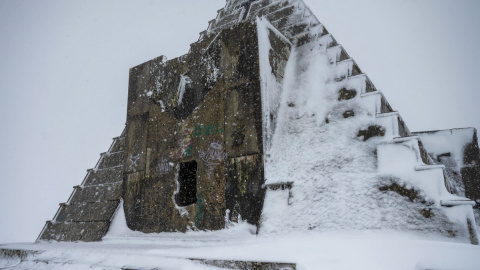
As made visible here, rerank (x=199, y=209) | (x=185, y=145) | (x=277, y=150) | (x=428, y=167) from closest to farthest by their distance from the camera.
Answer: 1. (x=428, y=167)
2. (x=277, y=150)
3. (x=199, y=209)
4. (x=185, y=145)

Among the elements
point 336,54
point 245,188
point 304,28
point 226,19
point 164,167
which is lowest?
point 245,188

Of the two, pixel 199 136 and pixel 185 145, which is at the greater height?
pixel 199 136

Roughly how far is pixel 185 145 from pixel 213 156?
557 millimetres

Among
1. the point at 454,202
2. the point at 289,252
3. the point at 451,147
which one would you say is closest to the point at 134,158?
the point at 289,252

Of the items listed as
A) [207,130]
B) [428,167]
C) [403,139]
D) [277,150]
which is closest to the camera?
[428,167]

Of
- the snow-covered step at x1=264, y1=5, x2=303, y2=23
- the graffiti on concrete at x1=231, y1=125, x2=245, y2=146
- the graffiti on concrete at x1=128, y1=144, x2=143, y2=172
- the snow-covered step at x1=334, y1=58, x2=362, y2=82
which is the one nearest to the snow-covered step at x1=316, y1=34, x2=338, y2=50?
the snow-covered step at x1=334, y1=58, x2=362, y2=82

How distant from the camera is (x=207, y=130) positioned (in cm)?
432

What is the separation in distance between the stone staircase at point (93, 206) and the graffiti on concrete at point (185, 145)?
1.68 m

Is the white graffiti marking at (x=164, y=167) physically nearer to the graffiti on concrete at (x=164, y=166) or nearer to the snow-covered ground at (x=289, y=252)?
the graffiti on concrete at (x=164, y=166)

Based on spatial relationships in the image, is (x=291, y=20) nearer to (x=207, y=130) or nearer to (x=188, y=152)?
(x=207, y=130)

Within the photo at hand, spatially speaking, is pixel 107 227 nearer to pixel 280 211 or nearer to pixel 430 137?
pixel 280 211

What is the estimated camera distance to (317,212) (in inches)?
126

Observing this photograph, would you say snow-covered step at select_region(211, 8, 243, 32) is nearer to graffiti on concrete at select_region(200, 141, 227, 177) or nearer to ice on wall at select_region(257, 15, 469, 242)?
ice on wall at select_region(257, 15, 469, 242)

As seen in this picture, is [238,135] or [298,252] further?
[238,135]
